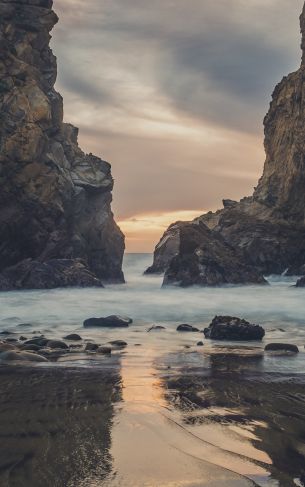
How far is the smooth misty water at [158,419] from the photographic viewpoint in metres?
3.97

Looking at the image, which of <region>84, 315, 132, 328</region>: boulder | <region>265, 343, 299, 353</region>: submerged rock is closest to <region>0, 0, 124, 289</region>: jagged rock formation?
<region>84, 315, 132, 328</region>: boulder

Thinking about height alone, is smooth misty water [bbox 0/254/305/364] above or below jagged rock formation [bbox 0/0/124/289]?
below

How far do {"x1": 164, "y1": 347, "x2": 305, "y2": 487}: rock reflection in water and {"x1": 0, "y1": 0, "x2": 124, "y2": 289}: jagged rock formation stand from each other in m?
28.3

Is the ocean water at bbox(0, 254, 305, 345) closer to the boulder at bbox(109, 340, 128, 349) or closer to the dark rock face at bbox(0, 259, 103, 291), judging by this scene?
the boulder at bbox(109, 340, 128, 349)

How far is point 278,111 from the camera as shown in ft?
196

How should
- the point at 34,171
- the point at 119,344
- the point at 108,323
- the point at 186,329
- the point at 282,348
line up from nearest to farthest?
the point at 282,348, the point at 119,344, the point at 186,329, the point at 108,323, the point at 34,171

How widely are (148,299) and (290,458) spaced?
23.1 meters

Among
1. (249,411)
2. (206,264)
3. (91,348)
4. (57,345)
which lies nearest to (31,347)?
(57,345)

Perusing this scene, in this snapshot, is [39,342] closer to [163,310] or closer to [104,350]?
[104,350]

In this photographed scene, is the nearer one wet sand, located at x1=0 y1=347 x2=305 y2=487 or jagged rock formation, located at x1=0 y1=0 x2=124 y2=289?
wet sand, located at x1=0 y1=347 x2=305 y2=487

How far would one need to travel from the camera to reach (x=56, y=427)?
17.3ft

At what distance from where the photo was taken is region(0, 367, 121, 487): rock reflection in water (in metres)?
3.97

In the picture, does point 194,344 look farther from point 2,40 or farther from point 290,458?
point 2,40

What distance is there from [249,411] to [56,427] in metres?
2.17
